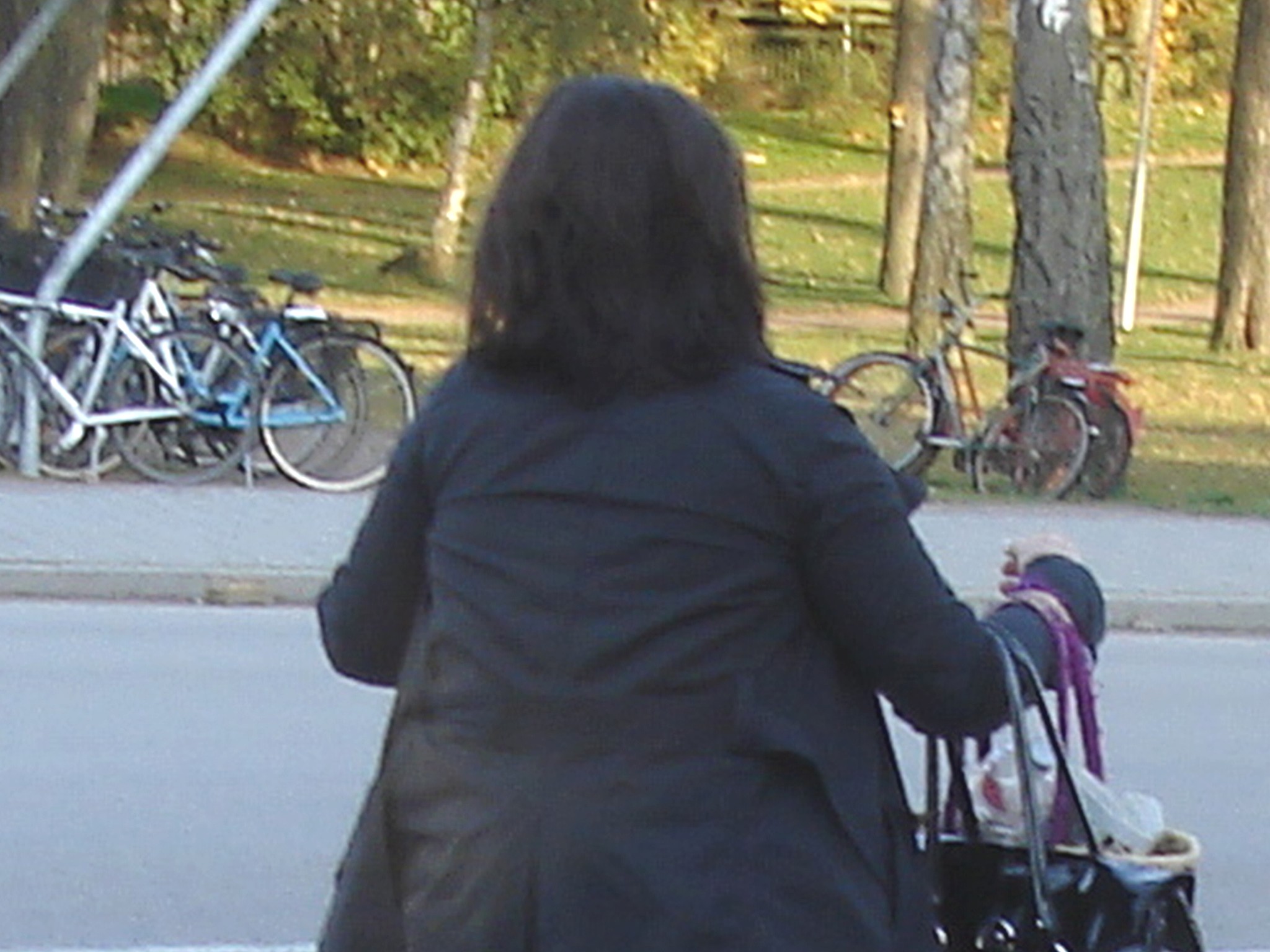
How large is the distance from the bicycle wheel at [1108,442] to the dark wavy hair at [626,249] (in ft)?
37.9

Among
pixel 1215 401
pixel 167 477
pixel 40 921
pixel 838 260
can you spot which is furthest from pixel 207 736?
pixel 838 260

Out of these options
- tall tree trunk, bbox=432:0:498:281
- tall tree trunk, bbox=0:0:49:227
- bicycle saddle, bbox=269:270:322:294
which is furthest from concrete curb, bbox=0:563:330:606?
tall tree trunk, bbox=432:0:498:281

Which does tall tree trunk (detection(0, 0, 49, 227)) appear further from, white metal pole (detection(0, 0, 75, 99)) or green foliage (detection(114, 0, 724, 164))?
green foliage (detection(114, 0, 724, 164))

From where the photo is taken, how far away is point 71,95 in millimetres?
21703

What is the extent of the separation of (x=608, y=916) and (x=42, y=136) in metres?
20.5

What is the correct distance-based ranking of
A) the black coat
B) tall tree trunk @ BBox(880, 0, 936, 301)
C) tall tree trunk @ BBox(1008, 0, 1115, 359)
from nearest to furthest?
the black coat < tall tree trunk @ BBox(1008, 0, 1115, 359) < tall tree trunk @ BBox(880, 0, 936, 301)

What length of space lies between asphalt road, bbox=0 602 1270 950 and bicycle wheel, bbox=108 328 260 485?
2336 millimetres

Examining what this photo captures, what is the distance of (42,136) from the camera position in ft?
72.8

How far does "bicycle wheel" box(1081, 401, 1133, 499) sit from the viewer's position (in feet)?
45.7

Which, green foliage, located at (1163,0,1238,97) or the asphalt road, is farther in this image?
green foliage, located at (1163,0,1238,97)

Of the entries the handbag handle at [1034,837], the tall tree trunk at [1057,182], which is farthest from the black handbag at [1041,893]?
the tall tree trunk at [1057,182]

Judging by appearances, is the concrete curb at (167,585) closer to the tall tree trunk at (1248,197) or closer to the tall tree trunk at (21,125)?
the tall tree trunk at (21,125)

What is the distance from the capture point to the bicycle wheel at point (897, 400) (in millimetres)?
14156

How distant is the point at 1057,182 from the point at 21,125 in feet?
33.1
